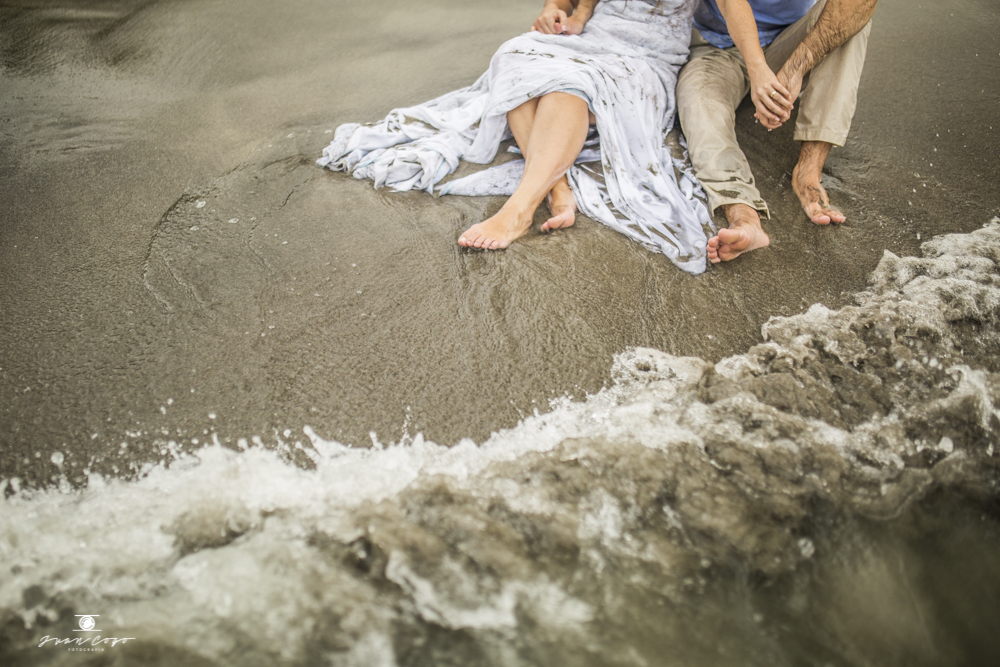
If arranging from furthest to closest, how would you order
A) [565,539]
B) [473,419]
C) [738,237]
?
[738,237]
[473,419]
[565,539]

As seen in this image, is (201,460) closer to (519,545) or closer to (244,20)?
(519,545)

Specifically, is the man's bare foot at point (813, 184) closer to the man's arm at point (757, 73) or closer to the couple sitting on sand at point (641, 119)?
the couple sitting on sand at point (641, 119)

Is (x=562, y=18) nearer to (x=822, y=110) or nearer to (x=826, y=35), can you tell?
(x=826, y=35)

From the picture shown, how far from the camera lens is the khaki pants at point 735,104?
6.61 ft

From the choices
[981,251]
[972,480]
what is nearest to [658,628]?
[972,480]

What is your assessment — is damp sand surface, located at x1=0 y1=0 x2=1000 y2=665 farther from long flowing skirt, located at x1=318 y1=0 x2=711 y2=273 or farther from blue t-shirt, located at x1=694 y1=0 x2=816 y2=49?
blue t-shirt, located at x1=694 y1=0 x2=816 y2=49

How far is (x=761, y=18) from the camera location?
7.82 ft

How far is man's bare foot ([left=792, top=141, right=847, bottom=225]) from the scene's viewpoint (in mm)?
2035

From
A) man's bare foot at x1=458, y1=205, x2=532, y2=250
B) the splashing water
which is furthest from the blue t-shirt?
the splashing water

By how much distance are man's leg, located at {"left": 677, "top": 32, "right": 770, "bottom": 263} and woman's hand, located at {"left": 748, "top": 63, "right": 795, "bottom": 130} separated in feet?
0.56

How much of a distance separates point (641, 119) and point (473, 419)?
1.55m

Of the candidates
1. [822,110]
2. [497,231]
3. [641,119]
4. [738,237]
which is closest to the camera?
[738,237]

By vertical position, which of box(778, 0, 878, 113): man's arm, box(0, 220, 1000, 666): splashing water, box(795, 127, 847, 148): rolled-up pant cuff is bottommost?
box(0, 220, 1000, 666): splashing water

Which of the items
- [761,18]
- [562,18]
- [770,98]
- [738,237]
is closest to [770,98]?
[770,98]
